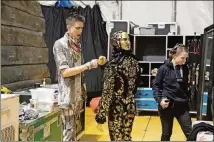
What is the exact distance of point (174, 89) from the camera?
9.60 feet

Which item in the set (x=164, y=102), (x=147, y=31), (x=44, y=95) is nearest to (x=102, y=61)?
(x=44, y=95)

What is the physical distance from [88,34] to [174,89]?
1.03 metres

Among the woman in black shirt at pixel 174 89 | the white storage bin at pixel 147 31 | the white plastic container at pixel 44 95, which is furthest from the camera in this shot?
the white storage bin at pixel 147 31

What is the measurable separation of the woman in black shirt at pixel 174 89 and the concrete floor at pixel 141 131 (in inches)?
5.0

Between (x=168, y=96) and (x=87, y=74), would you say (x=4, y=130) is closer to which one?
(x=87, y=74)

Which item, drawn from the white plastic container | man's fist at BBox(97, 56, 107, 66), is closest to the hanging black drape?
man's fist at BBox(97, 56, 107, 66)

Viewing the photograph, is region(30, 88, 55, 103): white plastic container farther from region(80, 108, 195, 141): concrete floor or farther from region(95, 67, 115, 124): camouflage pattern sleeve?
region(80, 108, 195, 141): concrete floor

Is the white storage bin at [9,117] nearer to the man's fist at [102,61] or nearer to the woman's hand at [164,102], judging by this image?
the man's fist at [102,61]

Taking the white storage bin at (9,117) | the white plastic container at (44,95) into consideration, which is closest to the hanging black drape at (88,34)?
the white plastic container at (44,95)

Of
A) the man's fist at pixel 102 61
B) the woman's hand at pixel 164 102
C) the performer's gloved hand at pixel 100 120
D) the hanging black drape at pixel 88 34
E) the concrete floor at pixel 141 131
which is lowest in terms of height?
the concrete floor at pixel 141 131

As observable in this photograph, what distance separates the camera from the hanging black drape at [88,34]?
3047 mm

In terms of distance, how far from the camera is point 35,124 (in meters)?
2.51

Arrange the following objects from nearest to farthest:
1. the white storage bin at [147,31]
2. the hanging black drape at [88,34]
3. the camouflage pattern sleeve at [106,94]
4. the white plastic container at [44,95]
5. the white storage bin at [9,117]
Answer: the white storage bin at [9,117]
the camouflage pattern sleeve at [106,94]
the white plastic container at [44,95]
the hanging black drape at [88,34]
the white storage bin at [147,31]

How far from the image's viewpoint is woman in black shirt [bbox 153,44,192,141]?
9.58ft
